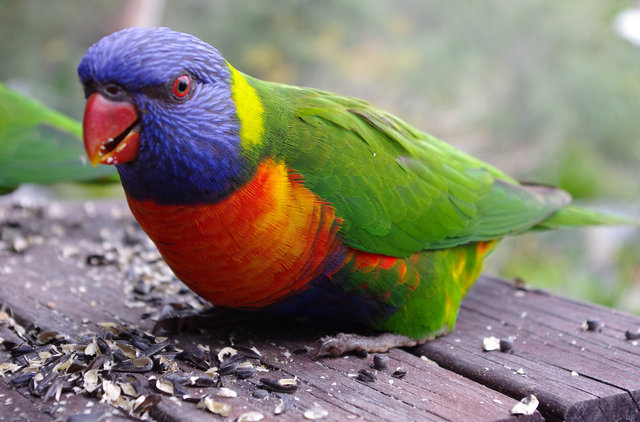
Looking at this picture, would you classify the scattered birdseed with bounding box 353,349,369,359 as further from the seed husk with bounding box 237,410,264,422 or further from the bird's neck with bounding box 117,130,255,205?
the bird's neck with bounding box 117,130,255,205

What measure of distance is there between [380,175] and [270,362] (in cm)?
79

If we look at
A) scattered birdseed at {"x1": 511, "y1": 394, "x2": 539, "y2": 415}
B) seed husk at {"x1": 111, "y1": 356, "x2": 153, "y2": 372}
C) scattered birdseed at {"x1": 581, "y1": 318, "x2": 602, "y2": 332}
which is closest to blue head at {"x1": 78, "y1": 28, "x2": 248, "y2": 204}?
seed husk at {"x1": 111, "y1": 356, "x2": 153, "y2": 372}

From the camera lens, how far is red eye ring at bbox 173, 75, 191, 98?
1.90 meters

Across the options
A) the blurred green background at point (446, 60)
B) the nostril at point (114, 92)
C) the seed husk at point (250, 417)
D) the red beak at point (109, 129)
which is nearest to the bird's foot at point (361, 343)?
the seed husk at point (250, 417)

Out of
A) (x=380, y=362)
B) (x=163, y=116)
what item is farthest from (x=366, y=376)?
(x=163, y=116)

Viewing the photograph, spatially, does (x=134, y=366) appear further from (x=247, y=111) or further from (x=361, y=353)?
(x=247, y=111)

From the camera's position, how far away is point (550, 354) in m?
2.39

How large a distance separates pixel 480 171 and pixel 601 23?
9.01 m

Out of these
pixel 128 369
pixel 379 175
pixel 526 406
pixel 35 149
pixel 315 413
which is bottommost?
pixel 128 369

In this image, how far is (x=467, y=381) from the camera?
7.00 feet

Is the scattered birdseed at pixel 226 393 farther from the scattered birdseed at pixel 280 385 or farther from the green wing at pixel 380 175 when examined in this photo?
the green wing at pixel 380 175

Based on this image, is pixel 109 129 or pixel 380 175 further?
pixel 380 175

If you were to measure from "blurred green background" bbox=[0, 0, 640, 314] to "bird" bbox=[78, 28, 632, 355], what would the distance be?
7.22 m

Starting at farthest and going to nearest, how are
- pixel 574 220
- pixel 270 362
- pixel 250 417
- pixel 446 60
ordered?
pixel 446 60, pixel 574 220, pixel 270 362, pixel 250 417
